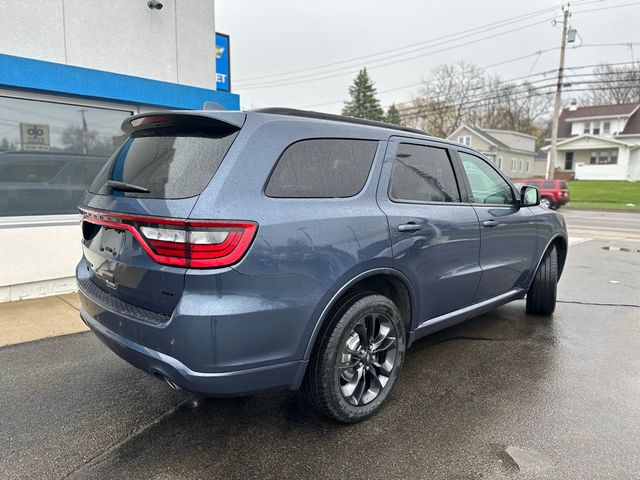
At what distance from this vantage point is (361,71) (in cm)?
5775

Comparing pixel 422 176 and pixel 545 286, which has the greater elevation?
pixel 422 176

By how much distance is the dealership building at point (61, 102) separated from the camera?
16.9 feet

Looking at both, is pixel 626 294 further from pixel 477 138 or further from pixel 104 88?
pixel 477 138

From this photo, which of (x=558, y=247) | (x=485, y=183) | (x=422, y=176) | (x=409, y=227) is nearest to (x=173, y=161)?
(x=409, y=227)

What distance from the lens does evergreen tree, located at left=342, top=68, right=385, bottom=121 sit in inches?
2218

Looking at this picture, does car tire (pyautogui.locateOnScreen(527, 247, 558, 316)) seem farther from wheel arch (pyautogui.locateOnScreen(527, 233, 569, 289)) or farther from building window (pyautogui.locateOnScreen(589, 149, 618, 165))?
building window (pyautogui.locateOnScreen(589, 149, 618, 165))

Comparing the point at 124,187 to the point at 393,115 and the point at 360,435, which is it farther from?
the point at 393,115

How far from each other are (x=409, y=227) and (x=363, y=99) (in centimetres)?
5701

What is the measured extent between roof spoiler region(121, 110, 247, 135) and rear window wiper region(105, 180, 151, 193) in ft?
1.36

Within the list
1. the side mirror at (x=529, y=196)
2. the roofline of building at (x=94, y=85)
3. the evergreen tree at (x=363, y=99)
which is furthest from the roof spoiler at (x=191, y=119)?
Answer: the evergreen tree at (x=363, y=99)

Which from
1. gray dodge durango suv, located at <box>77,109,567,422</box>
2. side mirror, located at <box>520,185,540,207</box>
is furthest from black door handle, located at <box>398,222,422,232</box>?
side mirror, located at <box>520,185,540,207</box>

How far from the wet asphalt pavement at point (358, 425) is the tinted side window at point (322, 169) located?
1451 mm

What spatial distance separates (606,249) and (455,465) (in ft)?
32.4

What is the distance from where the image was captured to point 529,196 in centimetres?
434
